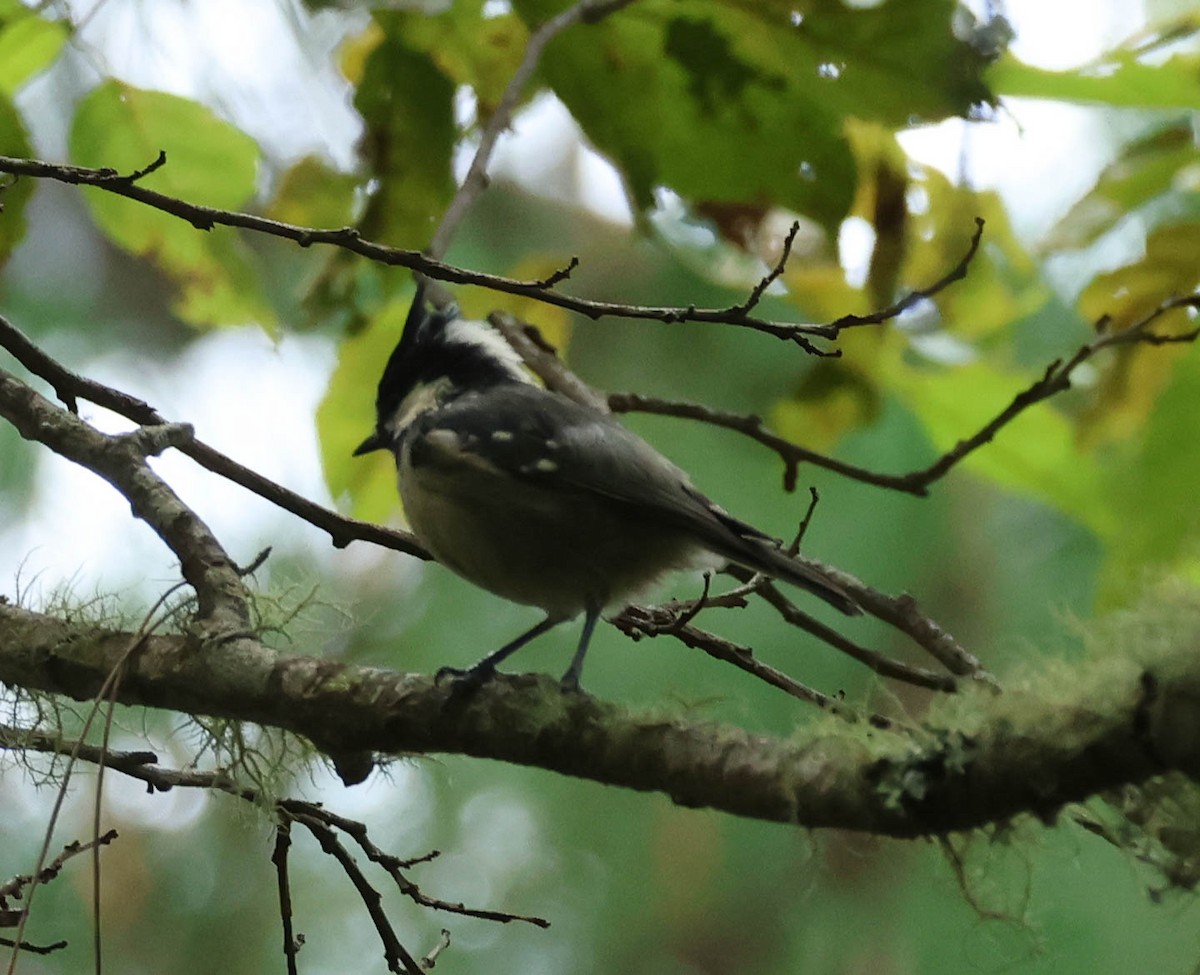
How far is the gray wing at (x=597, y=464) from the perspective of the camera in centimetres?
118

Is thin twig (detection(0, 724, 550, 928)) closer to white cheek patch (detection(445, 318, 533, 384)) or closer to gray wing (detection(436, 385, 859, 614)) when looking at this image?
gray wing (detection(436, 385, 859, 614))

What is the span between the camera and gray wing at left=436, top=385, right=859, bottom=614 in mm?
1176

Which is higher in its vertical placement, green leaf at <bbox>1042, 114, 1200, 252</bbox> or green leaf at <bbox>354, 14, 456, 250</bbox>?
green leaf at <bbox>354, 14, 456, 250</bbox>

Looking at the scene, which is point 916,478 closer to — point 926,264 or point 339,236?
point 926,264

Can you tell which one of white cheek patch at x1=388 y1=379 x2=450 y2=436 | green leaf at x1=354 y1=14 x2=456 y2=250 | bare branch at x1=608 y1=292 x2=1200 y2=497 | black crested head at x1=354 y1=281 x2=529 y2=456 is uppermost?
green leaf at x1=354 y1=14 x2=456 y2=250

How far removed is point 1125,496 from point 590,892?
1.50m

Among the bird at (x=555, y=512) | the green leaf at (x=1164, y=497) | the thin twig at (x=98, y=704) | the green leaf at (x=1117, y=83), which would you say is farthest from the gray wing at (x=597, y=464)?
the green leaf at (x=1117, y=83)

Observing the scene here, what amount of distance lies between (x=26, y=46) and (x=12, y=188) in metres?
0.21

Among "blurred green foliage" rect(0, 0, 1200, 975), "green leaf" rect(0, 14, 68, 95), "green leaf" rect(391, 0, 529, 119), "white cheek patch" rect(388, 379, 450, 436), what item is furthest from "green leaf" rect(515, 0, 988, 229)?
"green leaf" rect(0, 14, 68, 95)

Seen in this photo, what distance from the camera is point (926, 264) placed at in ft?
5.19

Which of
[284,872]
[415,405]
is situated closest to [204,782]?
[284,872]

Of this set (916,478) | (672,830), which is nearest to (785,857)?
(672,830)

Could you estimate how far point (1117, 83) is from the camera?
3.64 feet

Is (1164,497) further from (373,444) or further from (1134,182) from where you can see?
(373,444)
